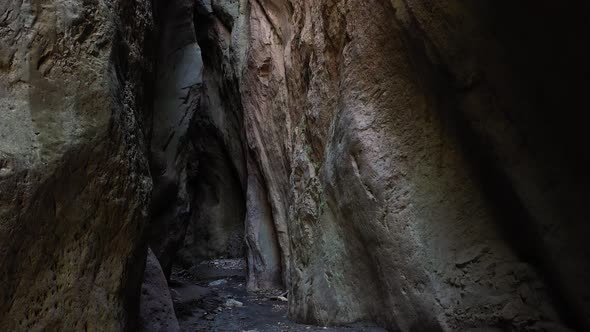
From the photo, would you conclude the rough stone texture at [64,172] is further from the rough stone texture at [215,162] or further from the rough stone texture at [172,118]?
the rough stone texture at [215,162]

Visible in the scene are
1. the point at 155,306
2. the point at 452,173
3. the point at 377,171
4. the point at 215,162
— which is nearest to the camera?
the point at 452,173

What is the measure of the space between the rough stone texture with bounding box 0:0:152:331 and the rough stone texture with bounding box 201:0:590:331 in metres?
2.31

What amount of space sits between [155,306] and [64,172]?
286 cm

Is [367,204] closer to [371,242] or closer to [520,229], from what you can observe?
[371,242]

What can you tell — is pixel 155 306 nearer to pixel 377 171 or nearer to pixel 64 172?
pixel 64 172

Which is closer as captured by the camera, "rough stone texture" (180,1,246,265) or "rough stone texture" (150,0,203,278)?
"rough stone texture" (150,0,203,278)

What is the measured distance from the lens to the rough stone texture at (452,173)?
12.2ft

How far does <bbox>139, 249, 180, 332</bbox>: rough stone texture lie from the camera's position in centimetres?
605

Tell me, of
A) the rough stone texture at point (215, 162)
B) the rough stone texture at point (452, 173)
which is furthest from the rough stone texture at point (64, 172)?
the rough stone texture at point (215, 162)

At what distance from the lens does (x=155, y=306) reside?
6.43 m

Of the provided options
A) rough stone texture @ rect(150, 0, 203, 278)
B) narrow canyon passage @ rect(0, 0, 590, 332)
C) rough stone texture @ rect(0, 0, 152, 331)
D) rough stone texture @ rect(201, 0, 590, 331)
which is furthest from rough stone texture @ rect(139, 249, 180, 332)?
rough stone texture @ rect(150, 0, 203, 278)

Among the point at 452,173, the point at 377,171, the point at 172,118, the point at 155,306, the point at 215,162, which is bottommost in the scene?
the point at 155,306

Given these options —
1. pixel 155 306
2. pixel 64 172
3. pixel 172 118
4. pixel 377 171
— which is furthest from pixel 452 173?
pixel 172 118

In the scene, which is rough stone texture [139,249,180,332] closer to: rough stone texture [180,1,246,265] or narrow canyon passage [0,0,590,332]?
narrow canyon passage [0,0,590,332]
